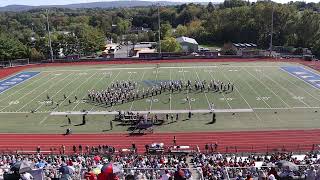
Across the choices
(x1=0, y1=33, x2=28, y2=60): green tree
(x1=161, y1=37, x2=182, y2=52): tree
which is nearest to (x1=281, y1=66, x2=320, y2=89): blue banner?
(x1=161, y1=37, x2=182, y2=52): tree

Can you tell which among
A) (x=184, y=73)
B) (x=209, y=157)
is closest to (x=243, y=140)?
(x=209, y=157)

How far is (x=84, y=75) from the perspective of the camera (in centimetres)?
4747

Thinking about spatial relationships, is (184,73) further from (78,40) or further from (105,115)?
(78,40)

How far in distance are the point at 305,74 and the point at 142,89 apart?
18.3 m

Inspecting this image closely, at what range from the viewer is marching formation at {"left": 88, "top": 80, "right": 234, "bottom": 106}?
35531 mm

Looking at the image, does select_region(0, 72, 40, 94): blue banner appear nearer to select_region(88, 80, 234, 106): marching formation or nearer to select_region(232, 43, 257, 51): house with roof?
select_region(88, 80, 234, 106): marching formation

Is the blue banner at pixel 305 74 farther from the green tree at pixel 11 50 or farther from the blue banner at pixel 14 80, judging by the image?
the green tree at pixel 11 50

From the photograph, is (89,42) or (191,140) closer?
(191,140)

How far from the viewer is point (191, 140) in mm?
26516

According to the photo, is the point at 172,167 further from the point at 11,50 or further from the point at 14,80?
the point at 11,50

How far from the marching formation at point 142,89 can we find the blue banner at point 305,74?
820 centimetres

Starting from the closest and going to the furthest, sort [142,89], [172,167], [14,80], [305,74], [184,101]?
[172,167] < [184,101] < [142,89] < [305,74] < [14,80]

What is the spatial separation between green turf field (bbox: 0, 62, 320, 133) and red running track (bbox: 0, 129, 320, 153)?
41.5 inches

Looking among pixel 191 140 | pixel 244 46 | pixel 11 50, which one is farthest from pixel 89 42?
pixel 191 140
